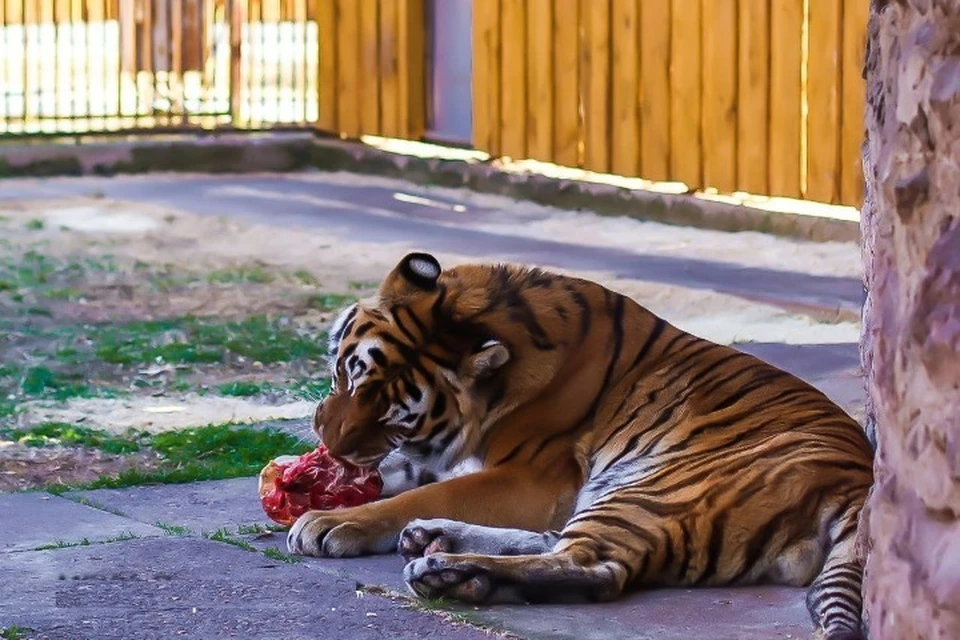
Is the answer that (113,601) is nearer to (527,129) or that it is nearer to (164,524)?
(164,524)

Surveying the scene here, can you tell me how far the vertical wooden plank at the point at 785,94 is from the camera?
1311 centimetres

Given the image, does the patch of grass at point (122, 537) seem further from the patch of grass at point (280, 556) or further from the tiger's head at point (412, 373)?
the tiger's head at point (412, 373)

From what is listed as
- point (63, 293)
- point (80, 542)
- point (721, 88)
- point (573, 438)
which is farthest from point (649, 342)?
point (721, 88)

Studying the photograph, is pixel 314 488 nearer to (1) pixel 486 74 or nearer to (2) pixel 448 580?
(2) pixel 448 580

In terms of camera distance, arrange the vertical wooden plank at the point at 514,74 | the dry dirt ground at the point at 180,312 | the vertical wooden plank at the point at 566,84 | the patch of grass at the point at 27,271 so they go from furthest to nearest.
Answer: the vertical wooden plank at the point at 514,74
the vertical wooden plank at the point at 566,84
the patch of grass at the point at 27,271
the dry dirt ground at the point at 180,312

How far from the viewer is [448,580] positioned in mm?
4961

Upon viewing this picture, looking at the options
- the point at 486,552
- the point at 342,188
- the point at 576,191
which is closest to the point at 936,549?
the point at 486,552

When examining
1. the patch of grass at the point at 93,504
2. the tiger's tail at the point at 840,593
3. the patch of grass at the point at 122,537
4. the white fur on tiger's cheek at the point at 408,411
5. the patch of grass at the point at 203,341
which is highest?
the white fur on tiger's cheek at the point at 408,411

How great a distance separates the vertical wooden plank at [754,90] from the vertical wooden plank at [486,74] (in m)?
2.82

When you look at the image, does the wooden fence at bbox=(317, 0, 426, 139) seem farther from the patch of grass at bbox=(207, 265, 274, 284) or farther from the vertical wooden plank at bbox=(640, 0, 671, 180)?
the patch of grass at bbox=(207, 265, 274, 284)

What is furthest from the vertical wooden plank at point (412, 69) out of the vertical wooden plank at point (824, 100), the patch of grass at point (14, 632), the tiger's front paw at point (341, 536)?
the patch of grass at point (14, 632)

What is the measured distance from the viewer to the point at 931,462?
132 inches

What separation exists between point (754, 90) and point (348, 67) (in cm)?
553

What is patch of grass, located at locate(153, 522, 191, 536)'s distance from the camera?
582 centimetres
